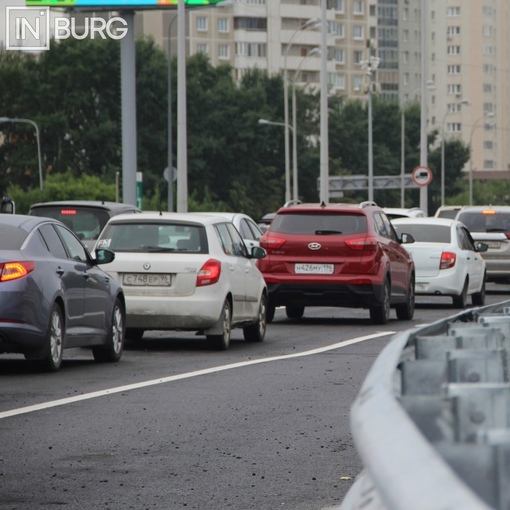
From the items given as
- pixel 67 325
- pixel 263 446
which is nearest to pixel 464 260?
pixel 67 325

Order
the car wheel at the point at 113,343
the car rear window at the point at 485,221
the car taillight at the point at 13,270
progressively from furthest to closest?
the car rear window at the point at 485,221, the car wheel at the point at 113,343, the car taillight at the point at 13,270

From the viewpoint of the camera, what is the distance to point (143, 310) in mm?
17453

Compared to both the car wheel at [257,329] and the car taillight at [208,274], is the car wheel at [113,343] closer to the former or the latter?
the car taillight at [208,274]

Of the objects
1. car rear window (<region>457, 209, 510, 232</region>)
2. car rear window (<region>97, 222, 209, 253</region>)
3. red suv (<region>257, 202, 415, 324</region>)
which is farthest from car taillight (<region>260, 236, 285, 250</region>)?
car rear window (<region>457, 209, 510, 232</region>)

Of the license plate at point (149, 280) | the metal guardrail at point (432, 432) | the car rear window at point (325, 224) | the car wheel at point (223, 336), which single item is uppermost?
the metal guardrail at point (432, 432)

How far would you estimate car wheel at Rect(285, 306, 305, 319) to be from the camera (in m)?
24.8

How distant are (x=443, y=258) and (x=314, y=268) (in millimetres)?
5514

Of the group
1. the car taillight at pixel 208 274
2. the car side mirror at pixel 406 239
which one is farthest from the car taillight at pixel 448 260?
the car taillight at pixel 208 274

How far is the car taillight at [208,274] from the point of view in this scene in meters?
17.4

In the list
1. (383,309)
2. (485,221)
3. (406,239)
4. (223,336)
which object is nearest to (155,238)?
(223,336)

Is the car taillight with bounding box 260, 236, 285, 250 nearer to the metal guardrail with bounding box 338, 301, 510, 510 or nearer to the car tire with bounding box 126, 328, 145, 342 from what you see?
the car tire with bounding box 126, 328, 145, 342

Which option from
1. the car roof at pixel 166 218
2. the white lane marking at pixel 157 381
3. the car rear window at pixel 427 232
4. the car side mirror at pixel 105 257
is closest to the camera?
the white lane marking at pixel 157 381

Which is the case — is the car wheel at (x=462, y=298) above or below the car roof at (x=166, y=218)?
below

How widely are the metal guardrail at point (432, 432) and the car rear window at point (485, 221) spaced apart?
3105 cm
